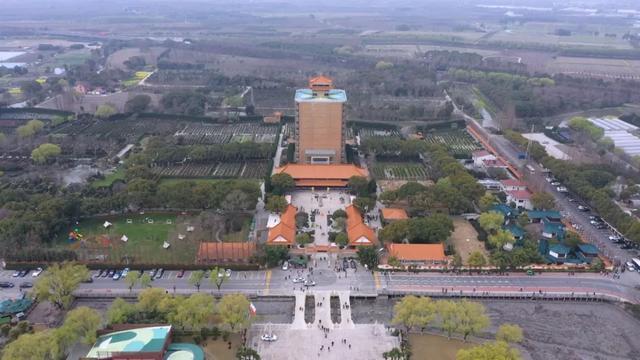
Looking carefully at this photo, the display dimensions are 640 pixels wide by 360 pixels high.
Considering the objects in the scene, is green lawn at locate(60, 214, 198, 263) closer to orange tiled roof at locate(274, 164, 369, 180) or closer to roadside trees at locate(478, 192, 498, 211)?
orange tiled roof at locate(274, 164, 369, 180)

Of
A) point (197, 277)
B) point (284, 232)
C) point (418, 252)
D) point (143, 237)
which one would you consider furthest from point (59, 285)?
point (418, 252)

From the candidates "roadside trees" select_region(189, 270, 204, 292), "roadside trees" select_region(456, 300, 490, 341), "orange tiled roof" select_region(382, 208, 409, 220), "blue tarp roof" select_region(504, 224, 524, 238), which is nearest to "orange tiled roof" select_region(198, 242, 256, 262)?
"roadside trees" select_region(189, 270, 204, 292)

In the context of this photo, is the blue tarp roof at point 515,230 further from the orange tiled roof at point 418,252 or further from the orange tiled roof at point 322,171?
the orange tiled roof at point 322,171

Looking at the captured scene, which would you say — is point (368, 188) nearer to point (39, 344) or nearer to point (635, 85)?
point (39, 344)

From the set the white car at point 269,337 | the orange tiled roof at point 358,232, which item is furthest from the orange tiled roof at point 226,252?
the white car at point 269,337

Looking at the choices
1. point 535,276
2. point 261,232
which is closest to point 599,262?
point 535,276
